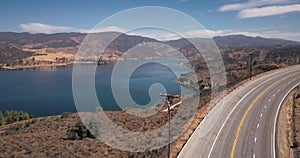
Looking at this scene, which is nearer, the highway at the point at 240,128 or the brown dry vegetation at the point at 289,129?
the highway at the point at 240,128

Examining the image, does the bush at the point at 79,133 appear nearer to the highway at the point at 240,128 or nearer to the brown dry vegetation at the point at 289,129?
the highway at the point at 240,128

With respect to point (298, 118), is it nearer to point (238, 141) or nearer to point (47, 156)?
point (238, 141)

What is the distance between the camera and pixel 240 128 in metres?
24.2

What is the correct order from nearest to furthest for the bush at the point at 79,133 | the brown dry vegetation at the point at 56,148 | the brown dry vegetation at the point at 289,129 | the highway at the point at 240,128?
the highway at the point at 240,128
the brown dry vegetation at the point at 289,129
the brown dry vegetation at the point at 56,148
the bush at the point at 79,133

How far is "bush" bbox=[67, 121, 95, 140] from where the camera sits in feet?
91.6

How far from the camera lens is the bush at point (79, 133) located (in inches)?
1099

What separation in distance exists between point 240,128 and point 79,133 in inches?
598

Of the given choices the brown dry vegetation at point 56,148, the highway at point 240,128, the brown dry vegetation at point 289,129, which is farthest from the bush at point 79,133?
the brown dry vegetation at point 289,129

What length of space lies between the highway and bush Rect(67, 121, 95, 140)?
1133 cm

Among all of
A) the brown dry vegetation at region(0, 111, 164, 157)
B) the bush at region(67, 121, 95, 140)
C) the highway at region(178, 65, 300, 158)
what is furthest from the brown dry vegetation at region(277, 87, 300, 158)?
the bush at region(67, 121, 95, 140)

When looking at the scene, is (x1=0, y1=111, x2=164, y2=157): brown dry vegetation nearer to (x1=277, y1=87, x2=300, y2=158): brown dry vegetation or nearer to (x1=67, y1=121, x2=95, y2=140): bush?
(x1=67, y1=121, x2=95, y2=140): bush

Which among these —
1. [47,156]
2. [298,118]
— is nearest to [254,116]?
[298,118]

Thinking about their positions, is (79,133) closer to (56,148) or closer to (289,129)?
(56,148)

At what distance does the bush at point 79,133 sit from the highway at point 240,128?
1133cm
